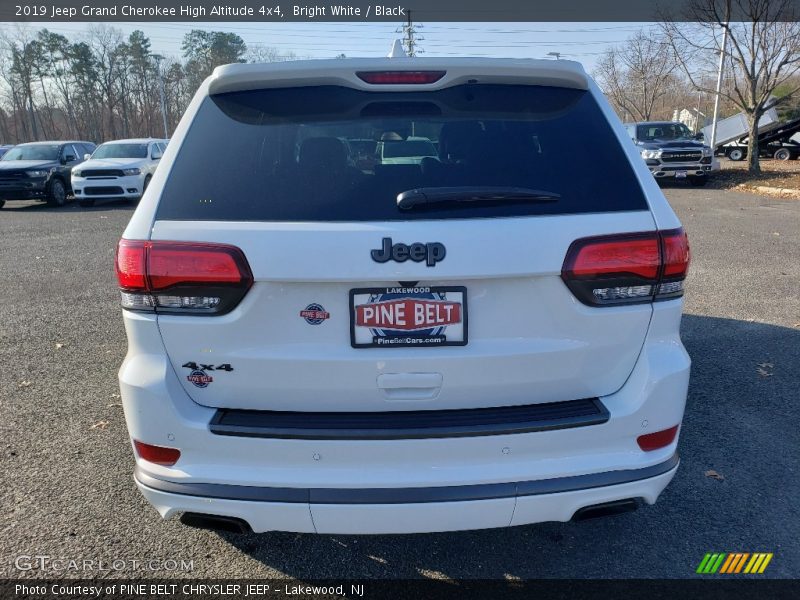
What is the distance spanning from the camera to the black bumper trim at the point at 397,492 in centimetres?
195

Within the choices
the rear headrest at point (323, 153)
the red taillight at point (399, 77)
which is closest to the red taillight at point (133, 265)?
the rear headrest at point (323, 153)

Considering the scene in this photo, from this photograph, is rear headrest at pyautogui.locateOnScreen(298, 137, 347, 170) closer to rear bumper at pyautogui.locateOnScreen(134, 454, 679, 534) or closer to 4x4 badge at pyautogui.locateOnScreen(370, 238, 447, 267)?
4x4 badge at pyautogui.locateOnScreen(370, 238, 447, 267)

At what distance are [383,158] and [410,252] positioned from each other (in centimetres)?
58

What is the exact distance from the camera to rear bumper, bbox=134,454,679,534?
6.40ft

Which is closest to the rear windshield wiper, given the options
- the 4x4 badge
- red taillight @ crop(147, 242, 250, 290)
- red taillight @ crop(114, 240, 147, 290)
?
the 4x4 badge

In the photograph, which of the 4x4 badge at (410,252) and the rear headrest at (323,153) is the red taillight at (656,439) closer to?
the 4x4 badge at (410,252)

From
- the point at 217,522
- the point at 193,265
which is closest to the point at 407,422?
the point at 217,522

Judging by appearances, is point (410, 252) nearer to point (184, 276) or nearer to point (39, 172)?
point (184, 276)

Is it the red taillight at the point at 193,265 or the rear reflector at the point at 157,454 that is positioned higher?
the red taillight at the point at 193,265

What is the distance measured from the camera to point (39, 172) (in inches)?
669

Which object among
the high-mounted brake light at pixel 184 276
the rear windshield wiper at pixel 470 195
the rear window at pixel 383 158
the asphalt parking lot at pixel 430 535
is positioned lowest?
the asphalt parking lot at pixel 430 535

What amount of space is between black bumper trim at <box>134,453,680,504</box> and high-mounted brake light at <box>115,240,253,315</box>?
0.61 meters

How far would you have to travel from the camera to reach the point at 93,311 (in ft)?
20.7

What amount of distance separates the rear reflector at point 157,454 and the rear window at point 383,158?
0.80 metres
